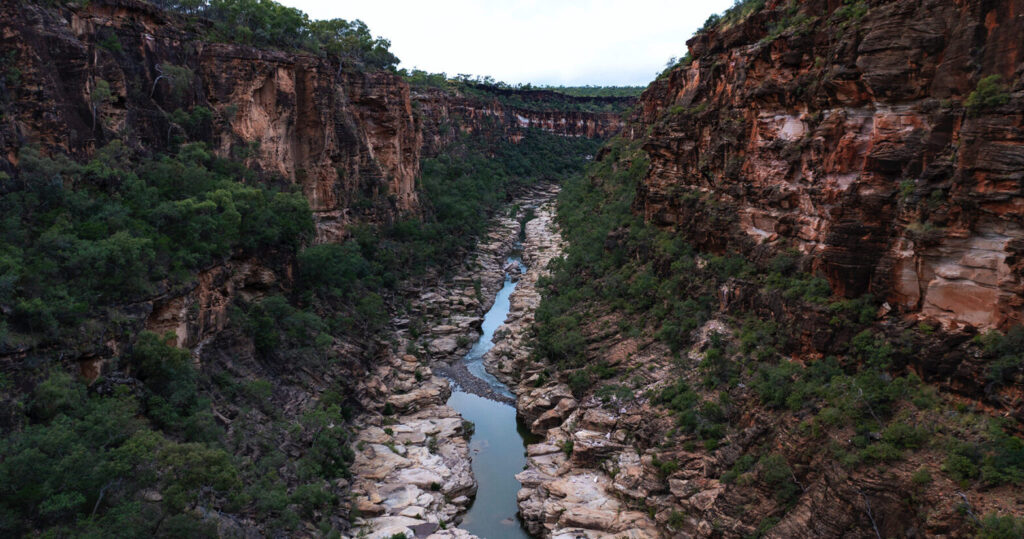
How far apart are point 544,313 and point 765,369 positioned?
789 inches

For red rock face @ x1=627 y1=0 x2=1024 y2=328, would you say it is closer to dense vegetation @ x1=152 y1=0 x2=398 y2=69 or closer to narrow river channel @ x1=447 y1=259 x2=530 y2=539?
narrow river channel @ x1=447 y1=259 x2=530 y2=539

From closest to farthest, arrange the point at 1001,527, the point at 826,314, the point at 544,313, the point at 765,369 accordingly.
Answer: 1. the point at 1001,527
2. the point at 826,314
3. the point at 765,369
4. the point at 544,313

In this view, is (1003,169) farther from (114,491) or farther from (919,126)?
(114,491)

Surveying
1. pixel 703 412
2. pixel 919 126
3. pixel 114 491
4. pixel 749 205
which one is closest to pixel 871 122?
pixel 919 126

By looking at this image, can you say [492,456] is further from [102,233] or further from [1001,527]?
[1001,527]

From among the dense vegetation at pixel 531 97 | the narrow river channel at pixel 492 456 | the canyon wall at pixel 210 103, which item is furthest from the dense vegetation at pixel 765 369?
the dense vegetation at pixel 531 97

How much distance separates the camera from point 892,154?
18.7 m

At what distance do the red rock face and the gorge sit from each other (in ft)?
0.32

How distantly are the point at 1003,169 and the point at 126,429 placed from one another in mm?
25424

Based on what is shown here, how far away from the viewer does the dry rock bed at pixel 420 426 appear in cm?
2400

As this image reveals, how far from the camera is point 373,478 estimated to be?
2602cm

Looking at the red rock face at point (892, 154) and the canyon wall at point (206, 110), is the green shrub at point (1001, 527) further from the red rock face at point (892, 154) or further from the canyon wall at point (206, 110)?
the canyon wall at point (206, 110)

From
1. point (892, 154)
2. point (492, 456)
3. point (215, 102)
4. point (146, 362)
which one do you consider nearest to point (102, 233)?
point (146, 362)

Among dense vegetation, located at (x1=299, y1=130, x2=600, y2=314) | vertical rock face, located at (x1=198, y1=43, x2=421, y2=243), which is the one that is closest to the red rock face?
dense vegetation, located at (x1=299, y1=130, x2=600, y2=314)
